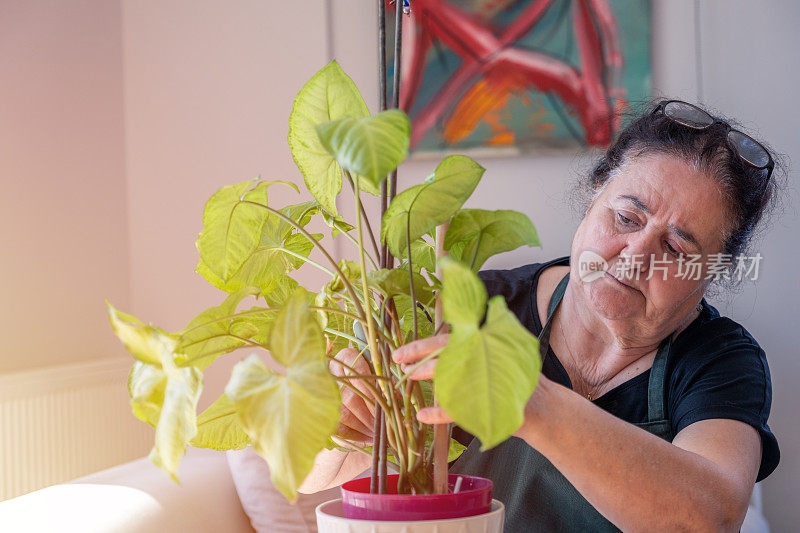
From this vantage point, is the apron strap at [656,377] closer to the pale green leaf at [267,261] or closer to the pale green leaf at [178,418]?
the pale green leaf at [267,261]

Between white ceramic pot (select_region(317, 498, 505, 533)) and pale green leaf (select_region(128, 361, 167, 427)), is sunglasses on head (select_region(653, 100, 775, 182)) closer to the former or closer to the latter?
white ceramic pot (select_region(317, 498, 505, 533))

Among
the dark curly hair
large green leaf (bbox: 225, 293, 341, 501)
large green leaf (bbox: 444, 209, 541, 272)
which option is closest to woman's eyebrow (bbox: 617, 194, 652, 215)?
the dark curly hair

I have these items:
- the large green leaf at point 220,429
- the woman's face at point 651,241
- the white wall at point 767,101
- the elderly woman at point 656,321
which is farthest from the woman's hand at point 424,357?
the white wall at point 767,101

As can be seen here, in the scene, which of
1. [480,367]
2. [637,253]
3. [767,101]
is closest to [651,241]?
[637,253]

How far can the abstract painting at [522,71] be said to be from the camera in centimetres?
182

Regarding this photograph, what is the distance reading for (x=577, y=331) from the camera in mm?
1254

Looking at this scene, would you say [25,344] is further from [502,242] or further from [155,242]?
[502,242]

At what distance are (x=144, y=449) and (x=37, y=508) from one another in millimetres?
1289

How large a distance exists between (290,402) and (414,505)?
0.14 meters

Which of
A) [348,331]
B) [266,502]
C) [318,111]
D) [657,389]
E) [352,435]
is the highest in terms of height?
[318,111]

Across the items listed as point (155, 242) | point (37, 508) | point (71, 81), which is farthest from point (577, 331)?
point (71, 81)

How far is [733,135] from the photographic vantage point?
1.16 m

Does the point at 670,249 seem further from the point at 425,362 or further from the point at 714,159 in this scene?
the point at 425,362

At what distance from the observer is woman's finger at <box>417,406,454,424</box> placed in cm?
56
